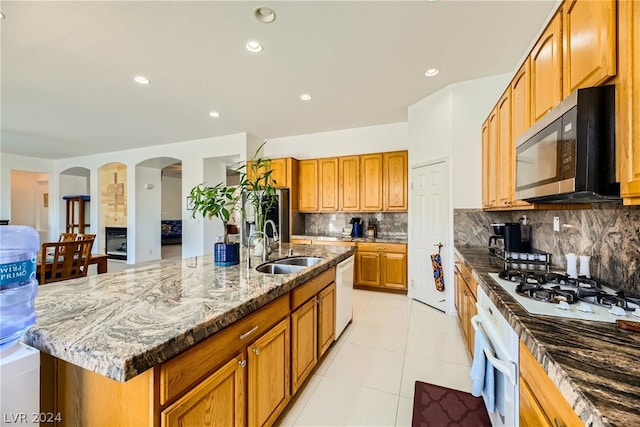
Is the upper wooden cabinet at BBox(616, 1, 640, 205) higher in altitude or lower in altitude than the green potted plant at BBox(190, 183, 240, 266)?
higher

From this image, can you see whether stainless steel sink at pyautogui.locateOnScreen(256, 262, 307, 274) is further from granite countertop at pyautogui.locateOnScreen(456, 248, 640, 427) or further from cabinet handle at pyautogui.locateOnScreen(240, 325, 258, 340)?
granite countertop at pyautogui.locateOnScreen(456, 248, 640, 427)

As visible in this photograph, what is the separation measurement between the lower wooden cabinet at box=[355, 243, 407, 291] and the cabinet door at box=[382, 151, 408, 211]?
712mm

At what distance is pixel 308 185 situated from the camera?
16.5ft

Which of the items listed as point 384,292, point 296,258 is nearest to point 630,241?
point 296,258

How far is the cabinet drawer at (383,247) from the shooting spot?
4.06 metres

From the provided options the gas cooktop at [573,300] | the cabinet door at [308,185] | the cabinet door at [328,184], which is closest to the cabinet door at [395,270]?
the cabinet door at [328,184]

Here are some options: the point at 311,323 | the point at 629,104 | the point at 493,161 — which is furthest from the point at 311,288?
the point at 493,161

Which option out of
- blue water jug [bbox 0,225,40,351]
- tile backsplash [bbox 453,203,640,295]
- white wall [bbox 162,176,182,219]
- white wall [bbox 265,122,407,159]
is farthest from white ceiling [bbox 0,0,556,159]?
white wall [bbox 162,176,182,219]

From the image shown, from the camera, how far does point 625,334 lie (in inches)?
34.3

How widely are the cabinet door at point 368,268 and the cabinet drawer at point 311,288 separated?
204 cm

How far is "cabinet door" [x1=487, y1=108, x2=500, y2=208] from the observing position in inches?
94.6

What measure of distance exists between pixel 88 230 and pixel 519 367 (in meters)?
9.97

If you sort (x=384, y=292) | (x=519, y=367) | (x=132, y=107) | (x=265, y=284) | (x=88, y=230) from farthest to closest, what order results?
(x=88, y=230), (x=384, y=292), (x=132, y=107), (x=265, y=284), (x=519, y=367)

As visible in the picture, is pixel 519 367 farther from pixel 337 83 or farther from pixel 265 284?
pixel 337 83
